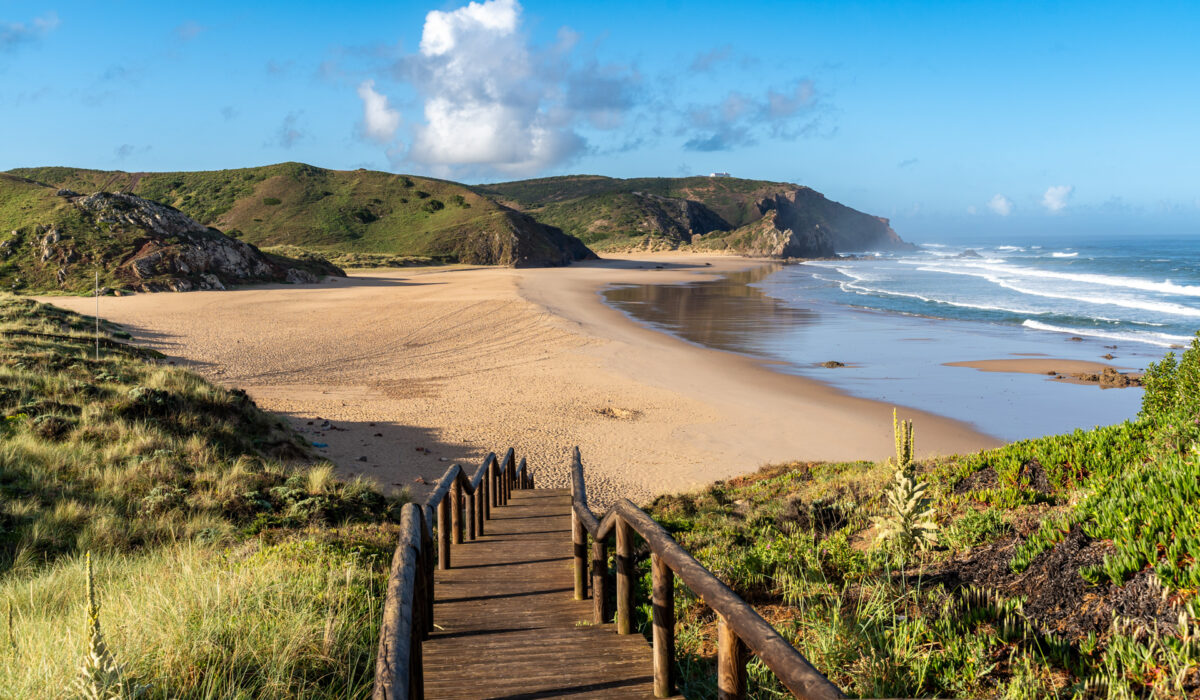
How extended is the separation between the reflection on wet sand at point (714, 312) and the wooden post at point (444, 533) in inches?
787

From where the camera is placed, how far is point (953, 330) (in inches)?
1169

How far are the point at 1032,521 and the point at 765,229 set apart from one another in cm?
10506

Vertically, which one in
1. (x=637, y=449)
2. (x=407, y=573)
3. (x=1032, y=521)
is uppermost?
(x=407, y=573)

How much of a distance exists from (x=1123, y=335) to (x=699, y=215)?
11757cm

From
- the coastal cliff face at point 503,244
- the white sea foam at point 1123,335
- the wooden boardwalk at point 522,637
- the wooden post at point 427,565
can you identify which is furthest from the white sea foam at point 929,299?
the wooden post at point 427,565

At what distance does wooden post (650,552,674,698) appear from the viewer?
10.7 feet

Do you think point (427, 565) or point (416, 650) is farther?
point (427, 565)

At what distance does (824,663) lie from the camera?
11.9ft

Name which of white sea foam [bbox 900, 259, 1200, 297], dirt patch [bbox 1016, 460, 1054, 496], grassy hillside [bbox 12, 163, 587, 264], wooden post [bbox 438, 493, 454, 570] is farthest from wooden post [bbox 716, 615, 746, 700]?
grassy hillside [bbox 12, 163, 587, 264]

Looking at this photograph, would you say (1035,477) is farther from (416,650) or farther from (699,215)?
(699,215)

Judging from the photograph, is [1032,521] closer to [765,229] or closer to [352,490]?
[352,490]

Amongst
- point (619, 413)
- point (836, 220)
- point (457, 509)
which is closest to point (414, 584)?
point (457, 509)

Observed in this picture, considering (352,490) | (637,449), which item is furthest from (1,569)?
(637,449)

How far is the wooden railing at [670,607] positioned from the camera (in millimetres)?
2197
